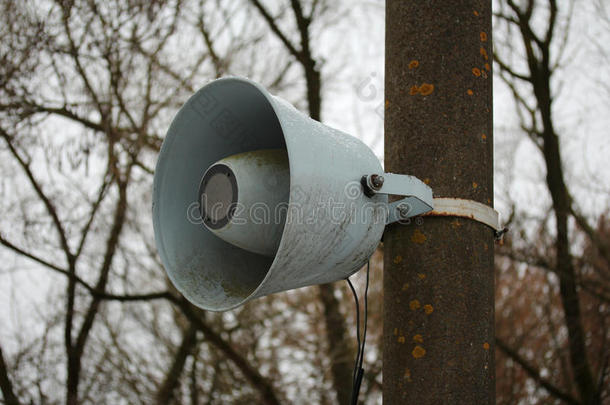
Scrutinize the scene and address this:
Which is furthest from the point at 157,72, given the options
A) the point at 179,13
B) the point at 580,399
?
the point at 580,399

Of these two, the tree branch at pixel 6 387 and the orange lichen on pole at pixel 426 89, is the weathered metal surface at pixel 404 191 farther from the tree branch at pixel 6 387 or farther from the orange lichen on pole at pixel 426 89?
the tree branch at pixel 6 387

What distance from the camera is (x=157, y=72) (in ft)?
21.1

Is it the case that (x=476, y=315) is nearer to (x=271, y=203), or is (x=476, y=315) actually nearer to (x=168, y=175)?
(x=271, y=203)

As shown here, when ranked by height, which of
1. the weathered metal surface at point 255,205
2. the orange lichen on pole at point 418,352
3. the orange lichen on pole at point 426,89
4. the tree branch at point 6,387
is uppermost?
the tree branch at point 6,387

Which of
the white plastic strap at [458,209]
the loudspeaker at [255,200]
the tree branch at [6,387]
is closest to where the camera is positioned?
the loudspeaker at [255,200]

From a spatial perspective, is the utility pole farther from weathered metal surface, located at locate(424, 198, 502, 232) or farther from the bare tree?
the bare tree

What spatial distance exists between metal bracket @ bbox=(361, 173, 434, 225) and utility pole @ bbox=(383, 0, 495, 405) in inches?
1.3

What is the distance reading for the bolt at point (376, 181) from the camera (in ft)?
4.79

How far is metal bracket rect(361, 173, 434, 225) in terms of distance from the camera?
4.81 feet

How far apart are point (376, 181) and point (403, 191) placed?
8cm

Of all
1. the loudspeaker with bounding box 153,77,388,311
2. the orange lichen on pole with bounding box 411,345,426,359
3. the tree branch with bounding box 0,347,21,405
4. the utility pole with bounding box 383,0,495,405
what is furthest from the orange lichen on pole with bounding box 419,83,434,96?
the tree branch with bounding box 0,347,21,405

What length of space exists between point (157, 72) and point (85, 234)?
176cm

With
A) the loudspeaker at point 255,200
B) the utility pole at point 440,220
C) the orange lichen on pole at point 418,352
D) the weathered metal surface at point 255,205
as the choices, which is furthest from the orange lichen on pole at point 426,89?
the orange lichen on pole at point 418,352

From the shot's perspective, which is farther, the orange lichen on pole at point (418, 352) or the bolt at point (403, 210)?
the bolt at point (403, 210)
